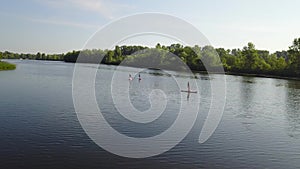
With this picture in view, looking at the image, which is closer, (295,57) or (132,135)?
(132,135)

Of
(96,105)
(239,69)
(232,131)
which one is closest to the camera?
(232,131)

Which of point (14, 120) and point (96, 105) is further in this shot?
point (96, 105)

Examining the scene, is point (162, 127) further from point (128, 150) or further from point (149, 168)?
point (149, 168)

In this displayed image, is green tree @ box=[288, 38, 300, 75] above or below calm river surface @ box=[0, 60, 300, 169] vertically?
above

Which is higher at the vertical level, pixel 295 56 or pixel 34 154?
pixel 295 56

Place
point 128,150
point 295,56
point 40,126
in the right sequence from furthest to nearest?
point 295,56
point 40,126
point 128,150

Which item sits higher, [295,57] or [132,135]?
[295,57]

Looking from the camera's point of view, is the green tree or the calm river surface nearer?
the calm river surface

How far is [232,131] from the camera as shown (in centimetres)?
2639

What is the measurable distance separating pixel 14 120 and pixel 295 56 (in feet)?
403

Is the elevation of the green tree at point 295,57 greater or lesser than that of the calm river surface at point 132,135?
greater

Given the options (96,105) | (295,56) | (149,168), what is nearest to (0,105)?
(96,105)

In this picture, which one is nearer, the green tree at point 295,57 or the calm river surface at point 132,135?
the calm river surface at point 132,135

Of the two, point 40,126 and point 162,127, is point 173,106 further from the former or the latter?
point 40,126
